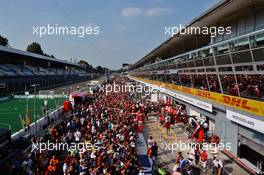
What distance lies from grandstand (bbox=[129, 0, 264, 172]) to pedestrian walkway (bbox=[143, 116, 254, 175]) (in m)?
0.81

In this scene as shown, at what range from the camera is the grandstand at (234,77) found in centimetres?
994

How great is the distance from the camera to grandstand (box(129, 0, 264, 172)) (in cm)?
994

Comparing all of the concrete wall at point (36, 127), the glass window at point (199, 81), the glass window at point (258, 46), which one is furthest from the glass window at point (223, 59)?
the concrete wall at point (36, 127)

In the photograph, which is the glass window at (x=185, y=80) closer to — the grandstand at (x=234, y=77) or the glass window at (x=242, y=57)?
the grandstand at (x=234, y=77)

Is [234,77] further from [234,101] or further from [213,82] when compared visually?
[213,82]

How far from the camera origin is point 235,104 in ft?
38.5

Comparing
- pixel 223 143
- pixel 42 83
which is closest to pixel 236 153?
pixel 223 143

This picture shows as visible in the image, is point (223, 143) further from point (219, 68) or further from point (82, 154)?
point (82, 154)

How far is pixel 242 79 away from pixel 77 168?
7658 millimetres

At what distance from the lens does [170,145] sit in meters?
16.0

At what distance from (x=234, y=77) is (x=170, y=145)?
6180mm

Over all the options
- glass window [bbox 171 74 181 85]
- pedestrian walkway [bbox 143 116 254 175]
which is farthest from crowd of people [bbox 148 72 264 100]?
glass window [bbox 171 74 181 85]

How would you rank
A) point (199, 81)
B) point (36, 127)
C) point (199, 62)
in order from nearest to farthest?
point (199, 62) < point (36, 127) < point (199, 81)

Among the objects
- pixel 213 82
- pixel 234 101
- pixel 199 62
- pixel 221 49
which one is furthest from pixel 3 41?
pixel 234 101
